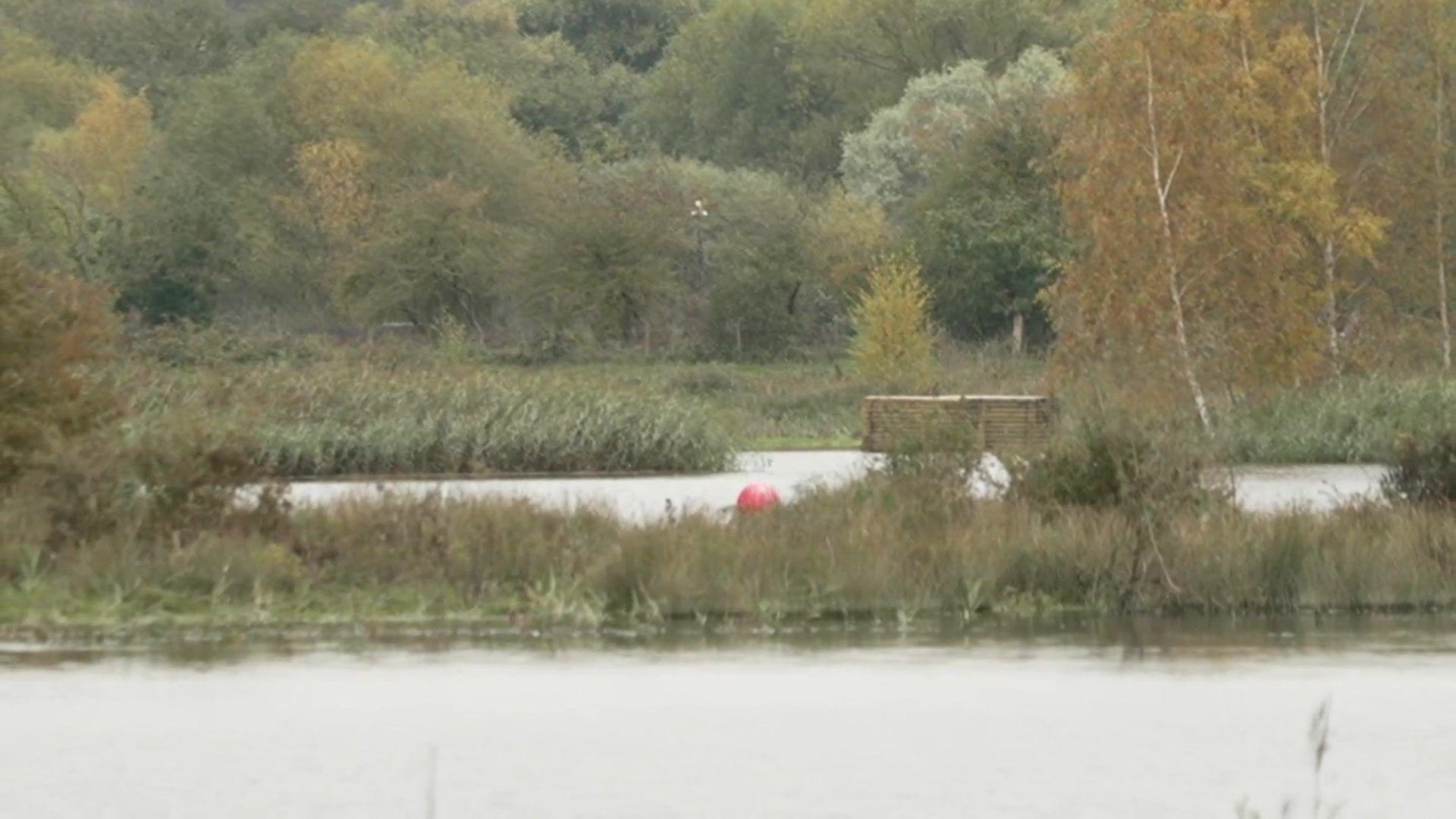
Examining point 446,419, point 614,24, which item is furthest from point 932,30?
point 446,419

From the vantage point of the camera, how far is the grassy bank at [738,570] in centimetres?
2492

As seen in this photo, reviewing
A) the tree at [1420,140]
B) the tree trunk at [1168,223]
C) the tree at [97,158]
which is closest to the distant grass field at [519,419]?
the tree trunk at [1168,223]

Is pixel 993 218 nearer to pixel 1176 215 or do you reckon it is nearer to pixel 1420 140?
pixel 1420 140

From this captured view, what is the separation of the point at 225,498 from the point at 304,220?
74504 millimetres

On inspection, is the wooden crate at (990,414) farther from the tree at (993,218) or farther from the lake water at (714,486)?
the tree at (993,218)

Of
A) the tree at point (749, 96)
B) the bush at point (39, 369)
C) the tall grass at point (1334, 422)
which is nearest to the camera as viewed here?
the bush at point (39, 369)

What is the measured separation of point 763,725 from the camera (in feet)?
64.6

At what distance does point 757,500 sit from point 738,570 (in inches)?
153

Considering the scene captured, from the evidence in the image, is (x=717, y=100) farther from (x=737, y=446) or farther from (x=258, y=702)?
(x=258, y=702)

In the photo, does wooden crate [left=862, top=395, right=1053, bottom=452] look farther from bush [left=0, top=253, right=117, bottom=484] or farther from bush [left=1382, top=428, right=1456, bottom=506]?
bush [left=0, top=253, right=117, bottom=484]

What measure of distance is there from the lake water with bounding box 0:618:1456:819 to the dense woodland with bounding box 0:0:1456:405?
11804mm

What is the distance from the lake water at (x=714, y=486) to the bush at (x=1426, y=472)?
62 centimetres

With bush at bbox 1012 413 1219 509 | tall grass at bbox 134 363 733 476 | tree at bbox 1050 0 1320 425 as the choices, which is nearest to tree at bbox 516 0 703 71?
tree at bbox 1050 0 1320 425

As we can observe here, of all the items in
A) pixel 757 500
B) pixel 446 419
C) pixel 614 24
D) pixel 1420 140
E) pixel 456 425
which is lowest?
pixel 757 500
